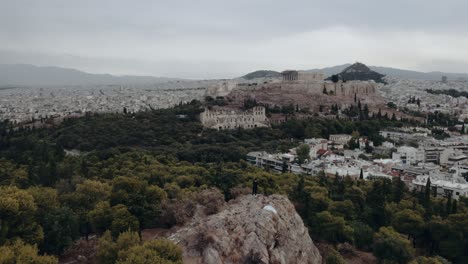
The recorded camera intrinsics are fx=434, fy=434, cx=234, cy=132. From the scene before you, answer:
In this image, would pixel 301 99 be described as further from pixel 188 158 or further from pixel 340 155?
pixel 188 158

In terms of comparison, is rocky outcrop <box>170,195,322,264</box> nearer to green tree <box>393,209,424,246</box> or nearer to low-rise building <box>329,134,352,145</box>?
green tree <box>393,209,424,246</box>

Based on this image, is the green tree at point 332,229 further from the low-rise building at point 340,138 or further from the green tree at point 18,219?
the low-rise building at point 340,138

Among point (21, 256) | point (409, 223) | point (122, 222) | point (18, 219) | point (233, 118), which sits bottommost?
point (409, 223)

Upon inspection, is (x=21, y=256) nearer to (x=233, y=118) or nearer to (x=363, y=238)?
(x=363, y=238)

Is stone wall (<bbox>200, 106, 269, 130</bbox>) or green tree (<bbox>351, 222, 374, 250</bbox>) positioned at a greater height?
stone wall (<bbox>200, 106, 269, 130</bbox>)

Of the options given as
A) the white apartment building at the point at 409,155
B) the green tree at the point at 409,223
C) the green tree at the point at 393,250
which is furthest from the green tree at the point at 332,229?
the white apartment building at the point at 409,155

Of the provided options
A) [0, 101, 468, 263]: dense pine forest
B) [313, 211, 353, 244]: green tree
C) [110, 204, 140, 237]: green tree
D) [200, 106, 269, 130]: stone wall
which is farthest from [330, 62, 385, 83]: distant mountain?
[110, 204, 140, 237]: green tree

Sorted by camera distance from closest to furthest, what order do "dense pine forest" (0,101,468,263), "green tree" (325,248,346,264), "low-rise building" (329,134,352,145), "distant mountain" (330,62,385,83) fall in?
"dense pine forest" (0,101,468,263) → "green tree" (325,248,346,264) → "low-rise building" (329,134,352,145) → "distant mountain" (330,62,385,83)

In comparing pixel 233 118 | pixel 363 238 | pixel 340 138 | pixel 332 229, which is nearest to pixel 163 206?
pixel 332 229
